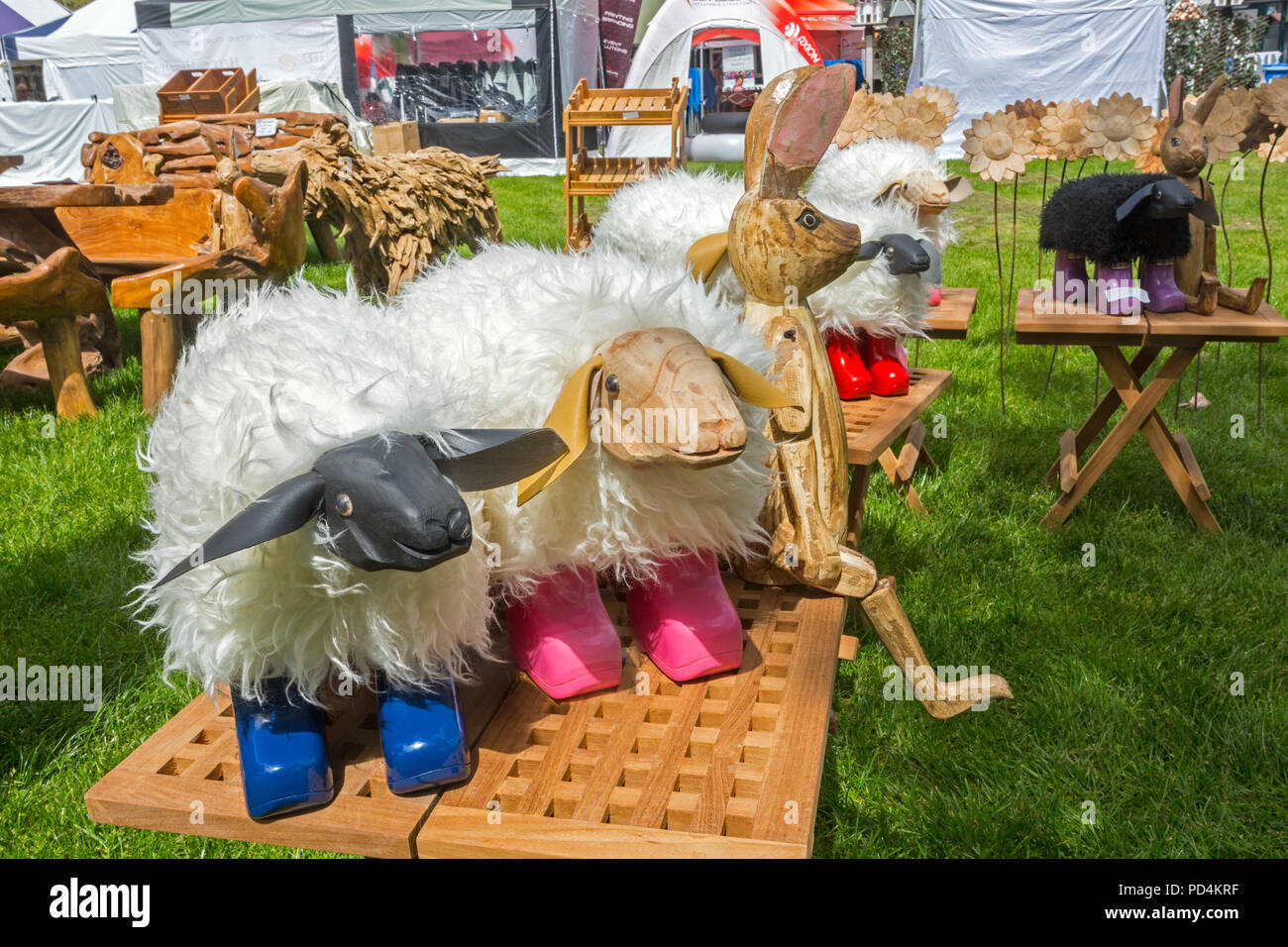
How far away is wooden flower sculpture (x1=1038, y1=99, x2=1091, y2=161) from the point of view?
10.0 ft

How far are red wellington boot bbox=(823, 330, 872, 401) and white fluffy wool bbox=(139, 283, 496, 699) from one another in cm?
166

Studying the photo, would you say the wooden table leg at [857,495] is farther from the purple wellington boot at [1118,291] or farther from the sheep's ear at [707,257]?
the purple wellington boot at [1118,291]

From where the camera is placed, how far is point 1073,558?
114 inches

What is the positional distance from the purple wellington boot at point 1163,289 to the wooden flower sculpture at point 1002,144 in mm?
550

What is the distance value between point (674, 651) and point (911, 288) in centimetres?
162

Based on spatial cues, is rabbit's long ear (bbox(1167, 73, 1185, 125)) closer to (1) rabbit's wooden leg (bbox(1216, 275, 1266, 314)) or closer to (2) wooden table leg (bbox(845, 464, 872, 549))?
(1) rabbit's wooden leg (bbox(1216, 275, 1266, 314))

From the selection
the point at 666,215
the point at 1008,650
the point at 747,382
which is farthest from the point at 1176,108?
the point at 747,382

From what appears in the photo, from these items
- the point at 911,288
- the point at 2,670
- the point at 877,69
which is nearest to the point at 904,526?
the point at 911,288

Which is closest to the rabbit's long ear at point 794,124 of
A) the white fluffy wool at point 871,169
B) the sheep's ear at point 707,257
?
the sheep's ear at point 707,257

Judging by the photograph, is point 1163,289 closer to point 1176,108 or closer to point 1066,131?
point 1176,108

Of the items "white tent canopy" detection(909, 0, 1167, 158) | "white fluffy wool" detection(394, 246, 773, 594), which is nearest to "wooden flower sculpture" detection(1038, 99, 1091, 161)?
"white fluffy wool" detection(394, 246, 773, 594)

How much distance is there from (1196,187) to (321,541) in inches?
112

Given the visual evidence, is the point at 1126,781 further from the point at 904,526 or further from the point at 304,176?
the point at 304,176
